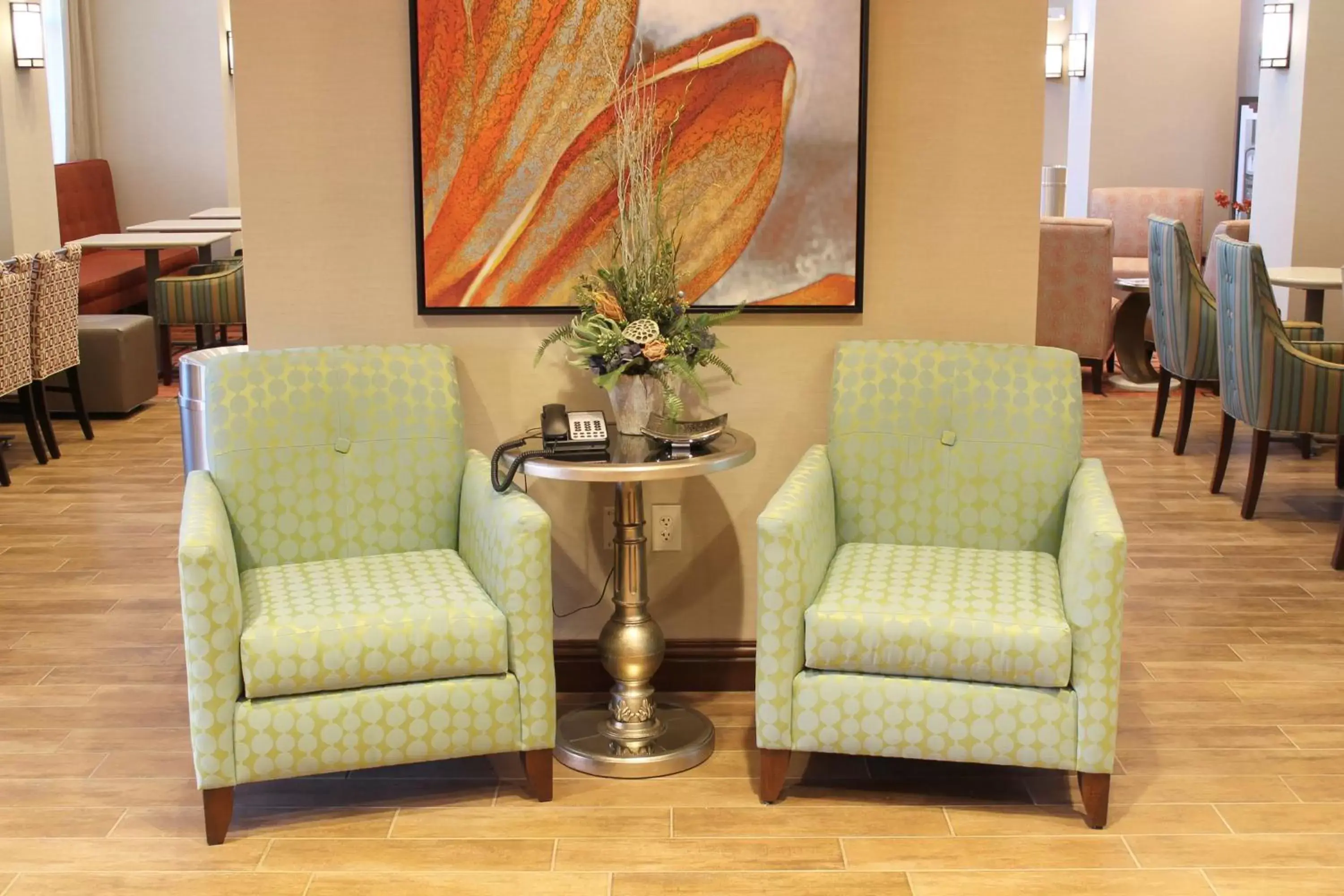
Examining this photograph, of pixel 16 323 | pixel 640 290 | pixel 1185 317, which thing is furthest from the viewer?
pixel 1185 317

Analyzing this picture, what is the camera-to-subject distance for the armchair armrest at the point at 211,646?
9.78 ft

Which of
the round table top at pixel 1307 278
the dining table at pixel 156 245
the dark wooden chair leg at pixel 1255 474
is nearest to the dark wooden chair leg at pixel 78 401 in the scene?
the dining table at pixel 156 245

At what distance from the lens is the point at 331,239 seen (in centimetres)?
375

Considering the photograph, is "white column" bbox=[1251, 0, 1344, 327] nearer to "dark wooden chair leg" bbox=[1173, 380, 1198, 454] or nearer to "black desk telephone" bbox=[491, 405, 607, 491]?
"dark wooden chair leg" bbox=[1173, 380, 1198, 454]

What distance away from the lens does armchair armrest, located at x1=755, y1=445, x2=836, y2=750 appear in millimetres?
3125

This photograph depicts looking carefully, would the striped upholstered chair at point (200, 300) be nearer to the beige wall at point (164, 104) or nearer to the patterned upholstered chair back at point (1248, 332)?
the beige wall at point (164, 104)

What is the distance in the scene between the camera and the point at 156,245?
844 cm

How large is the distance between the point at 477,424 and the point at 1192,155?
845 centimetres

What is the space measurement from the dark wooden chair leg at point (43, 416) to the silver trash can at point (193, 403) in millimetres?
2887

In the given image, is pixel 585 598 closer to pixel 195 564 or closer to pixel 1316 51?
pixel 195 564

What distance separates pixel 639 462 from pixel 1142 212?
794 centimetres

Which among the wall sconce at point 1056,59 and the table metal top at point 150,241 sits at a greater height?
the wall sconce at point 1056,59

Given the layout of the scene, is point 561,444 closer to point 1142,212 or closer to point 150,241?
point 150,241

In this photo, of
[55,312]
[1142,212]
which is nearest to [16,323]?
[55,312]
